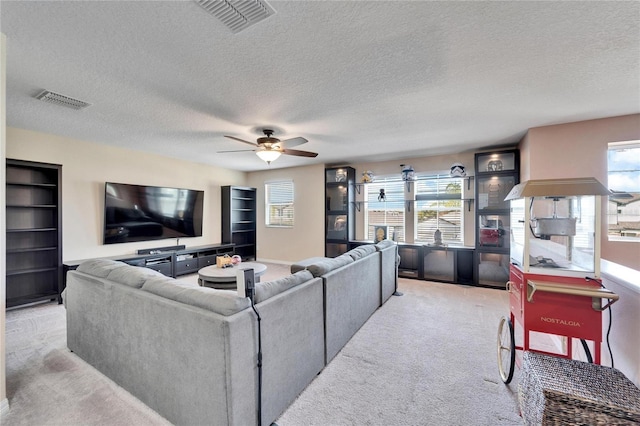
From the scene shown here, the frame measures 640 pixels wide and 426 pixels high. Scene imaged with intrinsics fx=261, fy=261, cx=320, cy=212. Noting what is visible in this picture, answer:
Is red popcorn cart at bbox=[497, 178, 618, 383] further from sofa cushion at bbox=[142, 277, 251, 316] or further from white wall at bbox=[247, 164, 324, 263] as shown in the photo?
white wall at bbox=[247, 164, 324, 263]

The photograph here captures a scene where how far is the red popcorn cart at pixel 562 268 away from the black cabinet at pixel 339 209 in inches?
155

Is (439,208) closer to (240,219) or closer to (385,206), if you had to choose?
(385,206)

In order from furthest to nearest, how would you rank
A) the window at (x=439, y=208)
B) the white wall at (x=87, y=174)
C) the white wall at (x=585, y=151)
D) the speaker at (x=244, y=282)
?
the window at (x=439, y=208) → the white wall at (x=87, y=174) → the white wall at (x=585, y=151) → the speaker at (x=244, y=282)

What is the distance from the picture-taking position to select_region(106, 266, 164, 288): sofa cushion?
6.17ft

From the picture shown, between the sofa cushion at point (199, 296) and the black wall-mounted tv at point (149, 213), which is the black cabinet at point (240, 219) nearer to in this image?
the black wall-mounted tv at point (149, 213)

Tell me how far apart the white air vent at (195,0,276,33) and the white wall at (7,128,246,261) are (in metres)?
4.09

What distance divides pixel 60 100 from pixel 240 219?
445cm

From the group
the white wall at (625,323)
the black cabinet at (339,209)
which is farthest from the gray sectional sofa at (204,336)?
the black cabinet at (339,209)

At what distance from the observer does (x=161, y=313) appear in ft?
5.27

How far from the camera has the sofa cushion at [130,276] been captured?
6.17 feet

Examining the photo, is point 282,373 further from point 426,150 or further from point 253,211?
point 253,211

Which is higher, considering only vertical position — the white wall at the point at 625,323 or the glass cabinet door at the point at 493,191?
the glass cabinet door at the point at 493,191

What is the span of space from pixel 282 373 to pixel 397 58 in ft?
7.86

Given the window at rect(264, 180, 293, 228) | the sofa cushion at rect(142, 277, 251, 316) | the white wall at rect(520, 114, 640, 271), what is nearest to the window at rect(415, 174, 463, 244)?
the white wall at rect(520, 114, 640, 271)
